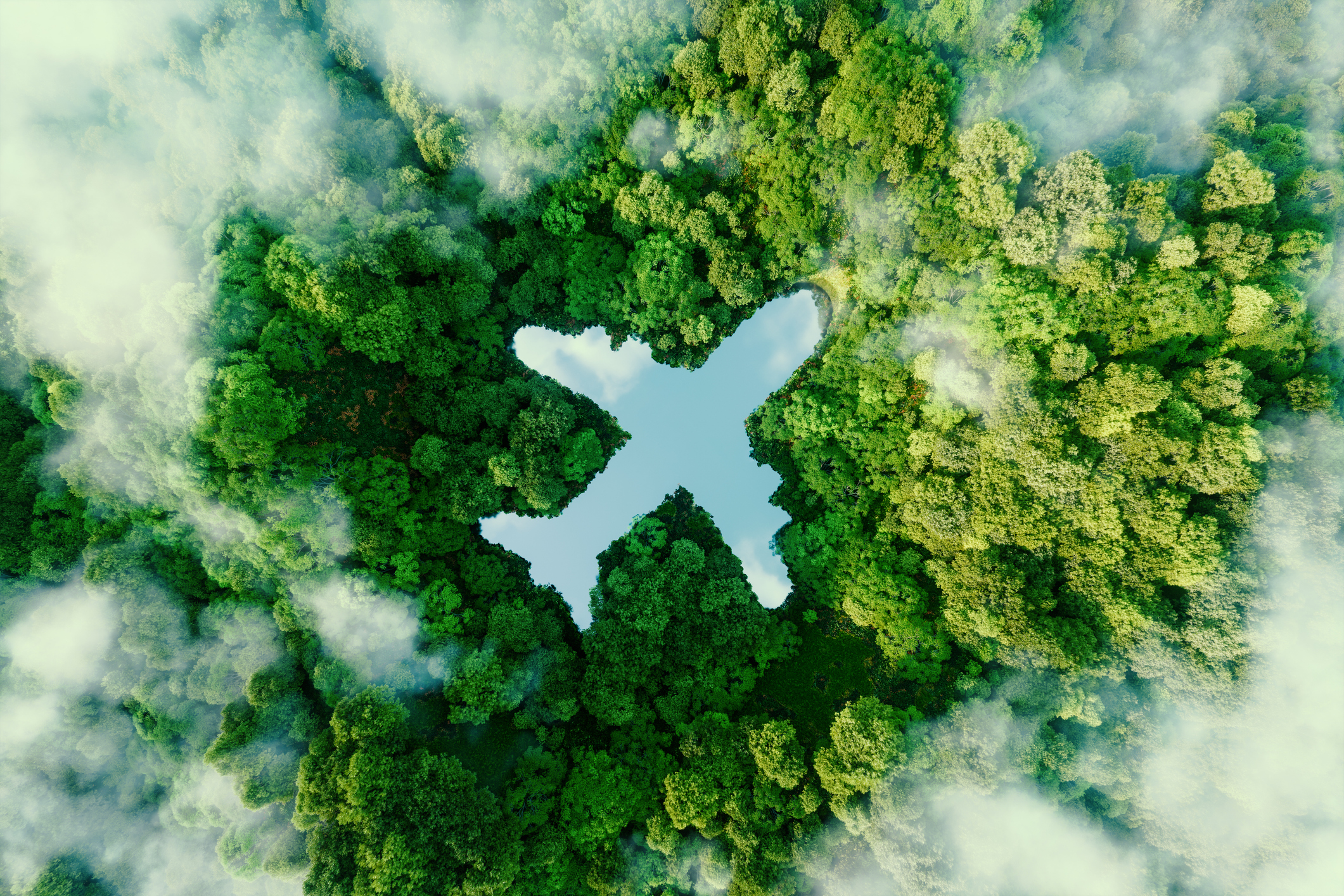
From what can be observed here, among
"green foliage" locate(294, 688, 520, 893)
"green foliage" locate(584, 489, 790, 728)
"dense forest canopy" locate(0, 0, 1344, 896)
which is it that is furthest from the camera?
"green foliage" locate(584, 489, 790, 728)

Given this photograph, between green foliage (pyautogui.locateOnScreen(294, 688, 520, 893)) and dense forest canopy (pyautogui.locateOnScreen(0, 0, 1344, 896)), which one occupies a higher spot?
dense forest canopy (pyautogui.locateOnScreen(0, 0, 1344, 896))

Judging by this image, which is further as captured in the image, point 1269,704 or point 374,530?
point 374,530

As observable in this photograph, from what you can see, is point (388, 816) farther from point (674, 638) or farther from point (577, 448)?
point (577, 448)

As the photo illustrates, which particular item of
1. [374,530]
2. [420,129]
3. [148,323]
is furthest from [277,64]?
[374,530]

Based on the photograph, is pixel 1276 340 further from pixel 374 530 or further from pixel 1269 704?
pixel 374 530

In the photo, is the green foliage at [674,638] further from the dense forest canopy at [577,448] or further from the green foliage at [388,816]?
the green foliage at [388,816]

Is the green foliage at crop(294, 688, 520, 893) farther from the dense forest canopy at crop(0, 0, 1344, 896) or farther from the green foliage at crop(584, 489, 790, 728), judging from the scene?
the green foliage at crop(584, 489, 790, 728)

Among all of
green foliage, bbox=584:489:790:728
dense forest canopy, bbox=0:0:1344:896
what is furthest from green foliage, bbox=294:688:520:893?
green foliage, bbox=584:489:790:728

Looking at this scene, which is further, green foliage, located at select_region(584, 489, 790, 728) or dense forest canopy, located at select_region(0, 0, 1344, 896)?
green foliage, located at select_region(584, 489, 790, 728)

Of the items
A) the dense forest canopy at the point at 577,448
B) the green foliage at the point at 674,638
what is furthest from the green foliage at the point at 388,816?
the green foliage at the point at 674,638
